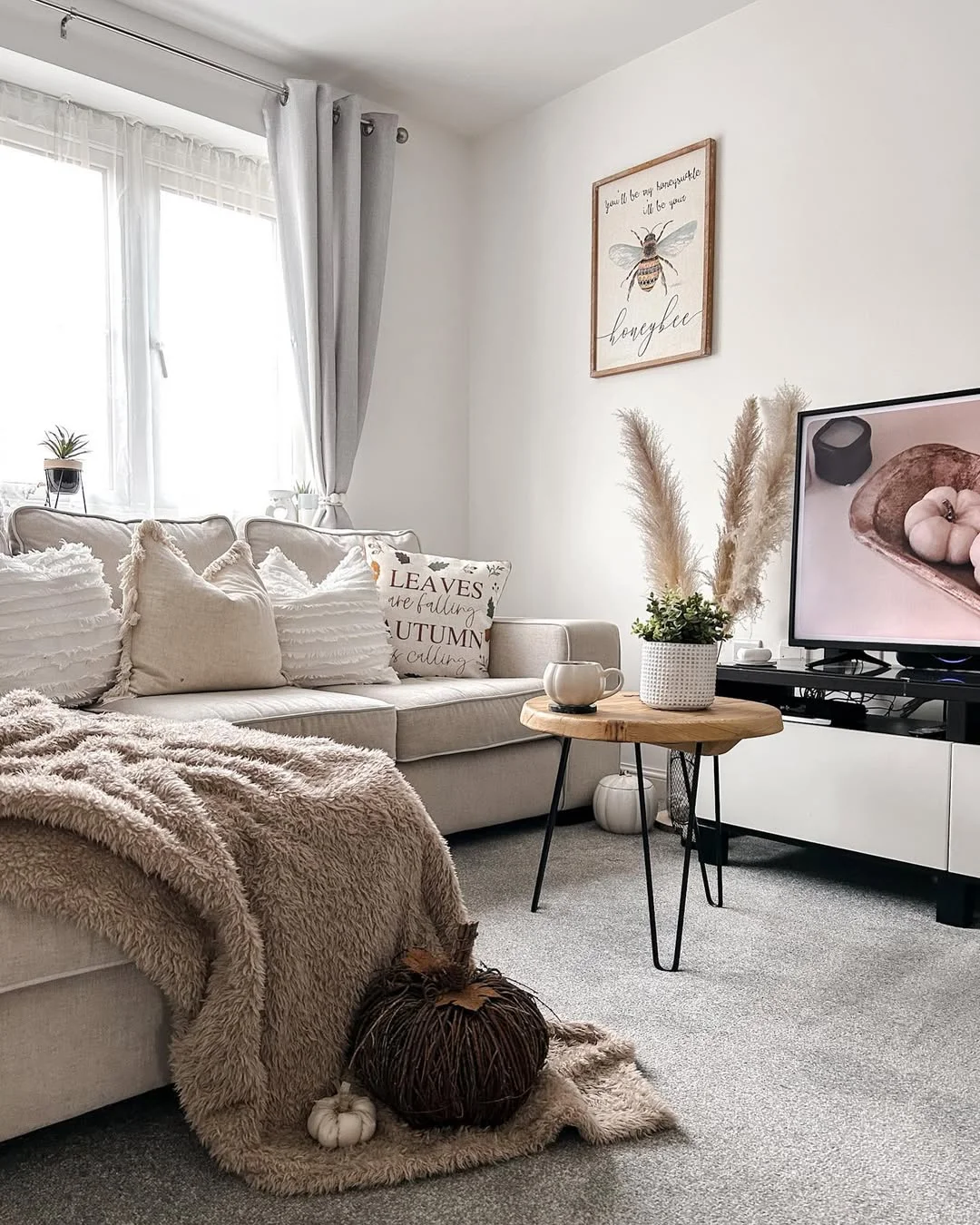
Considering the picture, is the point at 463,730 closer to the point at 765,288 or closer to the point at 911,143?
the point at 765,288

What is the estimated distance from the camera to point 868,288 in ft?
9.69

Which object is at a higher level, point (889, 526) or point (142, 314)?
point (142, 314)

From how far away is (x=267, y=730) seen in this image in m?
2.34

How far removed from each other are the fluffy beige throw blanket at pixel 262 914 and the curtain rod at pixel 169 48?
8.25ft

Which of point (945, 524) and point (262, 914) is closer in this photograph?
point (262, 914)

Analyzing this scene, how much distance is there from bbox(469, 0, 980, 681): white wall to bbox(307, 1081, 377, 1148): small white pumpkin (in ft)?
7.25

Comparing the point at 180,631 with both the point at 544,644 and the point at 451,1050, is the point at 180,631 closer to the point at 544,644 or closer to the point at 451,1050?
the point at 544,644

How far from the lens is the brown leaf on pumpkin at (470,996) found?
133 cm

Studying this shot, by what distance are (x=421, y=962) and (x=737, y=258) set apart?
2647 mm

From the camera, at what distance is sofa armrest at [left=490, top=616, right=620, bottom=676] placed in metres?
3.06

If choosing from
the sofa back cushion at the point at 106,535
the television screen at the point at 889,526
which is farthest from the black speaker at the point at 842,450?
the sofa back cushion at the point at 106,535

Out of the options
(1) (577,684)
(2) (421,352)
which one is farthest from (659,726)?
(2) (421,352)

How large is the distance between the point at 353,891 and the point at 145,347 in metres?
2.61

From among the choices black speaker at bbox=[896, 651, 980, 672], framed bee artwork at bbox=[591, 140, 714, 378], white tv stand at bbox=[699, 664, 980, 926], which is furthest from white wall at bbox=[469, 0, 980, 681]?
white tv stand at bbox=[699, 664, 980, 926]
